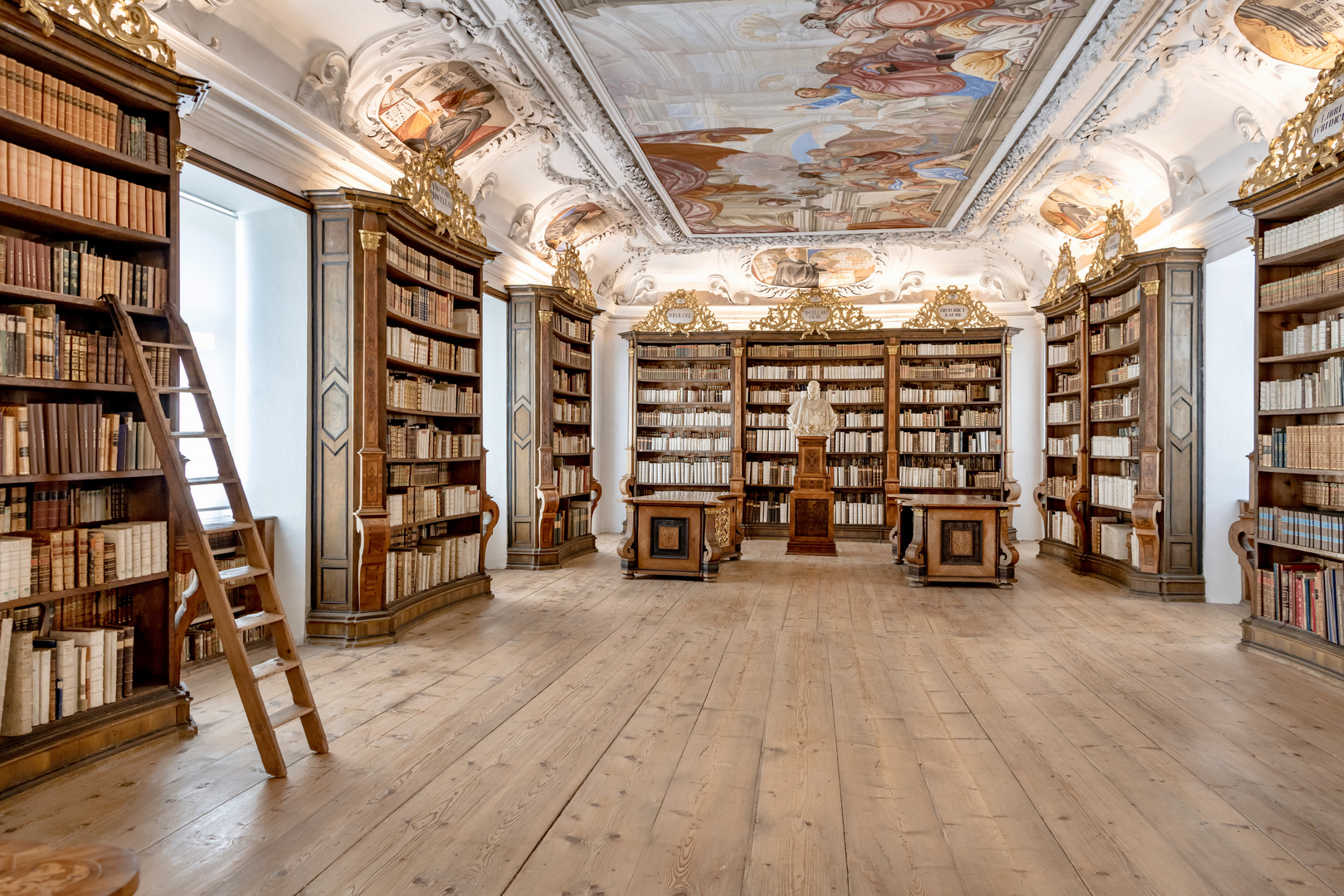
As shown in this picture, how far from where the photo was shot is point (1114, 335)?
8.84 meters

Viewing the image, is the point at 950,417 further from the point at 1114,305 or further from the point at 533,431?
the point at 533,431

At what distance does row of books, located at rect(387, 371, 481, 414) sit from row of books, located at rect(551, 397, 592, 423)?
201cm

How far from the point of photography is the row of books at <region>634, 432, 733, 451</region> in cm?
1270

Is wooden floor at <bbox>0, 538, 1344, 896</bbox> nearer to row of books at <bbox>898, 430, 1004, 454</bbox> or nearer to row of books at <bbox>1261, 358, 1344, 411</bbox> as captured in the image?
row of books at <bbox>1261, 358, 1344, 411</bbox>

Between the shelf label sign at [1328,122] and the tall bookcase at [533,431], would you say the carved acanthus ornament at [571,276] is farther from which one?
the shelf label sign at [1328,122]

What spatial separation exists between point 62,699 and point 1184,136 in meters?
8.92

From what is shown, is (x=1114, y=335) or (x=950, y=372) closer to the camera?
(x=1114, y=335)

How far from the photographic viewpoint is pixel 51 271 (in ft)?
11.4

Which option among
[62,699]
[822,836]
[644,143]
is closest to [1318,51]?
[644,143]

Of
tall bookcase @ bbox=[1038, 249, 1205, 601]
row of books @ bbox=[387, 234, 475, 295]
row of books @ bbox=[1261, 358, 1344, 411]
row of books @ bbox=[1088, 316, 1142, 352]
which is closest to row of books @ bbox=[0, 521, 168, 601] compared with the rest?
row of books @ bbox=[387, 234, 475, 295]

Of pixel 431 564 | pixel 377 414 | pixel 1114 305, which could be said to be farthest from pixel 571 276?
pixel 1114 305

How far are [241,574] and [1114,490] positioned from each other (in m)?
8.28

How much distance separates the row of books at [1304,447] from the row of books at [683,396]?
7767 mm

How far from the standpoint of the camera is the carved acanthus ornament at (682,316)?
12.5m
